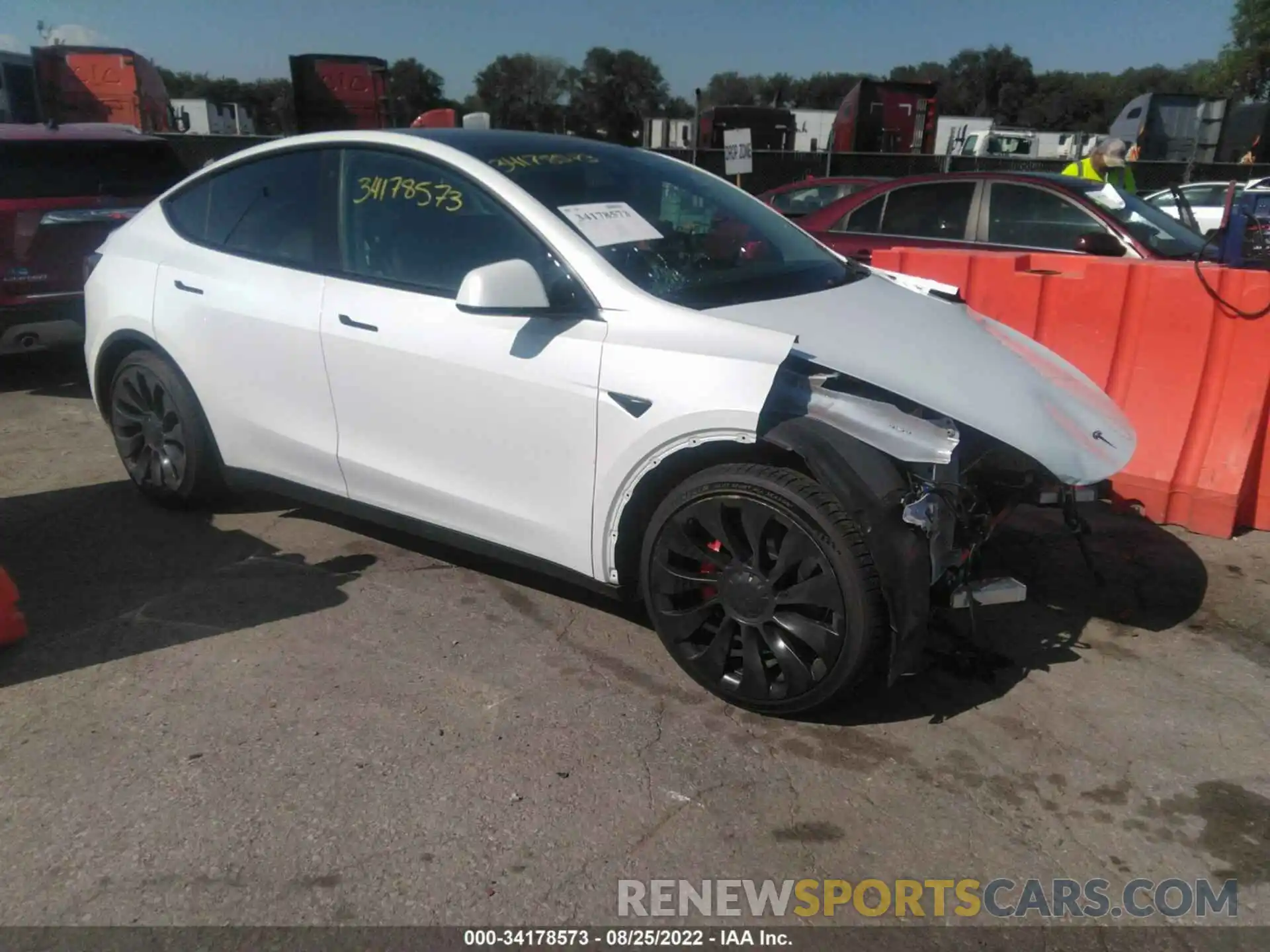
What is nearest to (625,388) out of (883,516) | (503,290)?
(503,290)

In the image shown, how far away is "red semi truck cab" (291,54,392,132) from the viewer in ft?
69.8

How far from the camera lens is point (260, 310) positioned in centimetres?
388

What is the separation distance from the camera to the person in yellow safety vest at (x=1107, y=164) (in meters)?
7.90

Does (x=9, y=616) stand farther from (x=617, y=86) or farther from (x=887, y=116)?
(x=617, y=86)

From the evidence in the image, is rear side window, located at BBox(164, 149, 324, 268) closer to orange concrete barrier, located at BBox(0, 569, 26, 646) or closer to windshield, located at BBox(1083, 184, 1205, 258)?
orange concrete barrier, located at BBox(0, 569, 26, 646)

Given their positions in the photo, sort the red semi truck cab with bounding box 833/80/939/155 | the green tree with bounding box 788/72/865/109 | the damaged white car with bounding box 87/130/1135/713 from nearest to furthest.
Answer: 1. the damaged white car with bounding box 87/130/1135/713
2. the red semi truck cab with bounding box 833/80/939/155
3. the green tree with bounding box 788/72/865/109

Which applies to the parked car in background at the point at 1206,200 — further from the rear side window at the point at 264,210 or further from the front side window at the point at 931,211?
the rear side window at the point at 264,210

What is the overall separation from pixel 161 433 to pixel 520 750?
2582 millimetres

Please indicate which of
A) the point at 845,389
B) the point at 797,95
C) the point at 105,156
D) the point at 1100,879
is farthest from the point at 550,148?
the point at 797,95

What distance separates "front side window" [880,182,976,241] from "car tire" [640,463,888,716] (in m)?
4.86

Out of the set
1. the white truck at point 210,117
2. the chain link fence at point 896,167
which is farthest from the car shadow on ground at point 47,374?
the white truck at point 210,117

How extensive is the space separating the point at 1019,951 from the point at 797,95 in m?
99.0

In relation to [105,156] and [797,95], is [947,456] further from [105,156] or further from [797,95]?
[797,95]

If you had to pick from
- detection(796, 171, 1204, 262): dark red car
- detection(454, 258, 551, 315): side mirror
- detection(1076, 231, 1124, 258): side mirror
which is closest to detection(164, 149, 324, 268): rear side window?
detection(454, 258, 551, 315): side mirror
